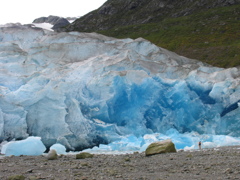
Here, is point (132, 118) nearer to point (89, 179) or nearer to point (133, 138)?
point (133, 138)

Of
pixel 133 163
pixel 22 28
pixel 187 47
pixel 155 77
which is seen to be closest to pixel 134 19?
pixel 187 47

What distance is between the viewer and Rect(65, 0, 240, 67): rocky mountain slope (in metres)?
52.8

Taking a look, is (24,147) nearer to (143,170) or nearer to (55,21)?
(143,170)

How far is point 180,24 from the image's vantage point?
70.0m

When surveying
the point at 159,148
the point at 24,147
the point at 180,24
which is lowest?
the point at 159,148

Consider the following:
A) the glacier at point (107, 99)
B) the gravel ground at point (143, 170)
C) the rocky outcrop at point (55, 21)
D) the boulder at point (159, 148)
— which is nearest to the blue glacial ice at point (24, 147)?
the glacier at point (107, 99)

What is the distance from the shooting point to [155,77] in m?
18.8

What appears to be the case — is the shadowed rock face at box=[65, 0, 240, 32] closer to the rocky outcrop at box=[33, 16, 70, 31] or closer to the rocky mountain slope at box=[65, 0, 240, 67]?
the rocky mountain slope at box=[65, 0, 240, 67]

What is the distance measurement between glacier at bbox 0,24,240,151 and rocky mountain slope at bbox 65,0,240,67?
27.4m

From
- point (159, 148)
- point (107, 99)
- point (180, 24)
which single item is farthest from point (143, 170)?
point (180, 24)

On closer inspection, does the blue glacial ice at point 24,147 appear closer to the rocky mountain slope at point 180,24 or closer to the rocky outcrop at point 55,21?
the rocky mountain slope at point 180,24

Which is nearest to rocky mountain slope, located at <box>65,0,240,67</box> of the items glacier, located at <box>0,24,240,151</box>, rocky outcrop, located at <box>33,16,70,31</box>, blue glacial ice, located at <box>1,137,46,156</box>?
rocky outcrop, located at <box>33,16,70,31</box>

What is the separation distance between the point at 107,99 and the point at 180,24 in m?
57.1

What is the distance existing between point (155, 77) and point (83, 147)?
6167 mm
